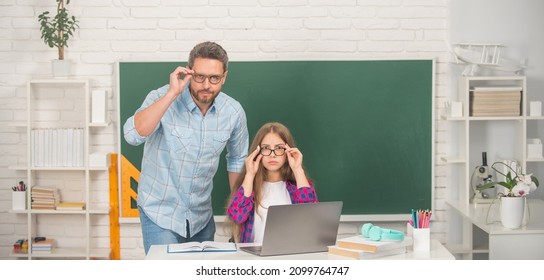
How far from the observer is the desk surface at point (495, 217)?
4195 millimetres

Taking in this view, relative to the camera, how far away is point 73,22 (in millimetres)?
4949

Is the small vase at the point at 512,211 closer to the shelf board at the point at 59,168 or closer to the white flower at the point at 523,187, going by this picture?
the white flower at the point at 523,187

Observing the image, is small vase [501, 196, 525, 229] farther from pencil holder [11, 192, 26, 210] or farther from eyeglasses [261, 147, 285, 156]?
pencil holder [11, 192, 26, 210]

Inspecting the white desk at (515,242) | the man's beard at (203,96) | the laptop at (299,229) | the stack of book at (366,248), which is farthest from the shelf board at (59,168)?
the white desk at (515,242)

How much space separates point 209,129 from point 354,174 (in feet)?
4.15

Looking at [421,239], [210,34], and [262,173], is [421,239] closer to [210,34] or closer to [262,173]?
[262,173]

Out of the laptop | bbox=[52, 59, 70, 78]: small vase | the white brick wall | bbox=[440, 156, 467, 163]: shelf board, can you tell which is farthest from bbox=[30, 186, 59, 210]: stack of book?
bbox=[440, 156, 467, 163]: shelf board

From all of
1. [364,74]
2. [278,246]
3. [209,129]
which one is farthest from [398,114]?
[278,246]

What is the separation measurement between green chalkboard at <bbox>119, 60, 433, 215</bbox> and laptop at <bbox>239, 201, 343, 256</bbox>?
5.41 feet

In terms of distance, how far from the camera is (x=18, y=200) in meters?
4.97

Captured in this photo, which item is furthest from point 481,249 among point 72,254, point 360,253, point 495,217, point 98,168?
point 72,254

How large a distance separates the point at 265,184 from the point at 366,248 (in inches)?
30.5
